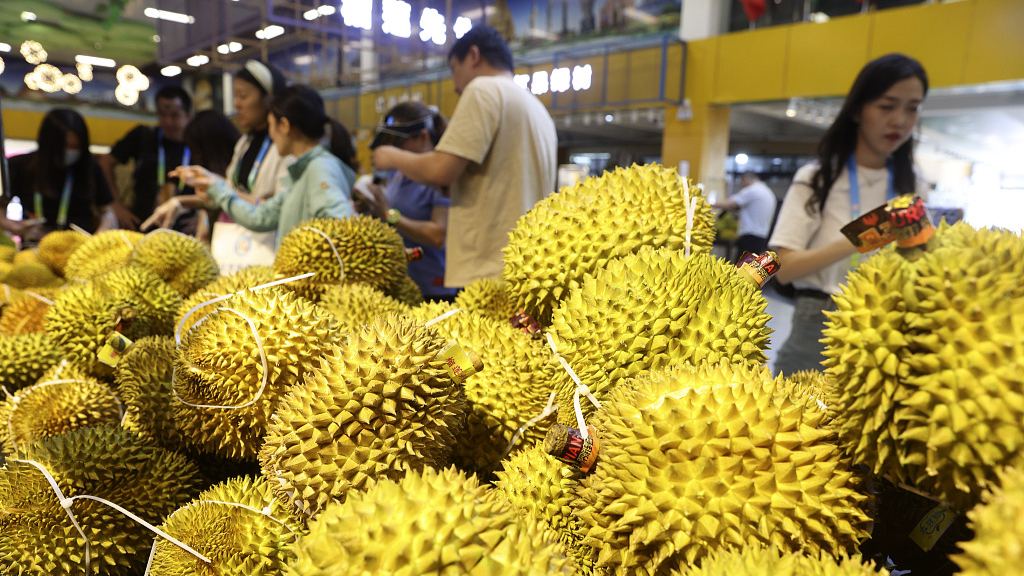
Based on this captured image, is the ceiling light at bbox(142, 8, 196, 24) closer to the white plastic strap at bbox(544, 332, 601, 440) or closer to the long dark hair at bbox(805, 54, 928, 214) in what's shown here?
the long dark hair at bbox(805, 54, 928, 214)

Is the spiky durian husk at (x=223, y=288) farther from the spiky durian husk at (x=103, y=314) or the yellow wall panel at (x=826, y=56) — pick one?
the yellow wall panel at (x=826, y=56)

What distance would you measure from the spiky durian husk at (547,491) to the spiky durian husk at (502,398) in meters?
0.12

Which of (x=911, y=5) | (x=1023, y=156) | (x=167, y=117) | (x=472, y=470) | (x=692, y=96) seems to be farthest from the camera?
(x=692, y=96)

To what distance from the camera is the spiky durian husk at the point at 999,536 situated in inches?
19.5

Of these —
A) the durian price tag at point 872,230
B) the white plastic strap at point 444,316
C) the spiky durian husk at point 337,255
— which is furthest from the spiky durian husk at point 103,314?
the durian price tag at point 872,230

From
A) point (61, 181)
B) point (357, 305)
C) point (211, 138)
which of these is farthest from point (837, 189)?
point (61, 181)

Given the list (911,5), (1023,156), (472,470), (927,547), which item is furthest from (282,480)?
(1023,156)

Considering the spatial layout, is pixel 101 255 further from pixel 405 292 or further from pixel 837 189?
pixel 837 189

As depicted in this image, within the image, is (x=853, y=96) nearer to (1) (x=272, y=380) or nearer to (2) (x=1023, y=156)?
(1) (x=272, y=380)

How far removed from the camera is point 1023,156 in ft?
33.1

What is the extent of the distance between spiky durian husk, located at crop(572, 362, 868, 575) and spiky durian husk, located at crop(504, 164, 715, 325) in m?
0.50

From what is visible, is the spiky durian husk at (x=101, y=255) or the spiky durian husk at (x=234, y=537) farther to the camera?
the spiky durian husk at (x=101, y=255)

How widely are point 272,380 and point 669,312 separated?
83 centimetres

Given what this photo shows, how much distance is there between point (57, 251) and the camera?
12.3 feet
